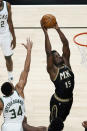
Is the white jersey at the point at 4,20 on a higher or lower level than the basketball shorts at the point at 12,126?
higher

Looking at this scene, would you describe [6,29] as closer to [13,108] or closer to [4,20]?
[4,20]

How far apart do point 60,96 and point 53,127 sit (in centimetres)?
149

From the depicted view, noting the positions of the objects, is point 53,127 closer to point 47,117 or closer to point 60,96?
point 60,96

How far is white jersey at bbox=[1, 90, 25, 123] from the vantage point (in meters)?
4.87

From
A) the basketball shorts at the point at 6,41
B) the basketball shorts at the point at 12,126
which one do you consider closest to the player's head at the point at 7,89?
the basketball shorts at the point at 12,126

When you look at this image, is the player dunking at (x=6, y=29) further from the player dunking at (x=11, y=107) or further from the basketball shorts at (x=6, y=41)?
the player dunking at (x=11, y=107)

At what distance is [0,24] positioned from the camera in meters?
7.28

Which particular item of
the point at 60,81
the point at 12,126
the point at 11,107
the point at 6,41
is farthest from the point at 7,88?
the point at 6,41

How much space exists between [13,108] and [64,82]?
101 cm

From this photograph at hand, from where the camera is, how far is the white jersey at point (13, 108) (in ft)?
16.0

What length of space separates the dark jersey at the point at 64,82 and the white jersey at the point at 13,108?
0.80 m

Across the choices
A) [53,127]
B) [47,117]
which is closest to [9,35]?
[47,117]

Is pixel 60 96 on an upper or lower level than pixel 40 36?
upper

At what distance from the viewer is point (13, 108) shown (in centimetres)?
487
